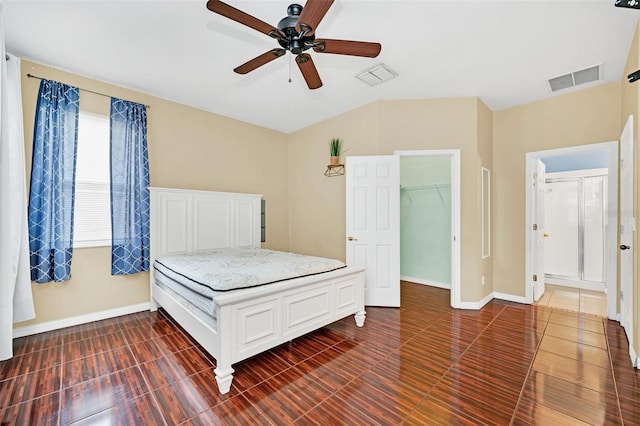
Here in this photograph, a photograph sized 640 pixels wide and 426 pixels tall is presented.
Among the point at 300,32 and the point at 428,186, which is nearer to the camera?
the point at 300,32

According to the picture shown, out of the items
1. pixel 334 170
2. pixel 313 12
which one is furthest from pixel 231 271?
pixel 334 170

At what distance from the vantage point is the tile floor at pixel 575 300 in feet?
11.7

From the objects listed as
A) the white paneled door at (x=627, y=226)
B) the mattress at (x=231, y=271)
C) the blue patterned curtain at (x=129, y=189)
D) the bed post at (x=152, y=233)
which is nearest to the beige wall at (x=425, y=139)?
the white paneled door at (x=627, y=226)

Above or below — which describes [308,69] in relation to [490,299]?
above

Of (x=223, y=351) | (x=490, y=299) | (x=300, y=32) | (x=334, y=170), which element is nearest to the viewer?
(x=300, y=32)

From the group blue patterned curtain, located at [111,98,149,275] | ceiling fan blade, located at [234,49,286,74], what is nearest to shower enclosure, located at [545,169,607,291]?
ceiling fan blade, located at [234,49,286,74]

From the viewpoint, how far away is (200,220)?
3980 mm

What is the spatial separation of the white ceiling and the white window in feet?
2.01

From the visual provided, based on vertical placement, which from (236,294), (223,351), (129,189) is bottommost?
(223,351)

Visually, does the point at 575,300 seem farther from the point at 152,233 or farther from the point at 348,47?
the point at 152,233

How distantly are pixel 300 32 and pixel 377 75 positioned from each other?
62.8 inches

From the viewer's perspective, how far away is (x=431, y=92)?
11.8 feet

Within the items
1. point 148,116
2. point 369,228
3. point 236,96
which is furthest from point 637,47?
point 148,116

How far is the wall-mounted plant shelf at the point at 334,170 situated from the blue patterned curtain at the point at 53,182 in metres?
3.22
